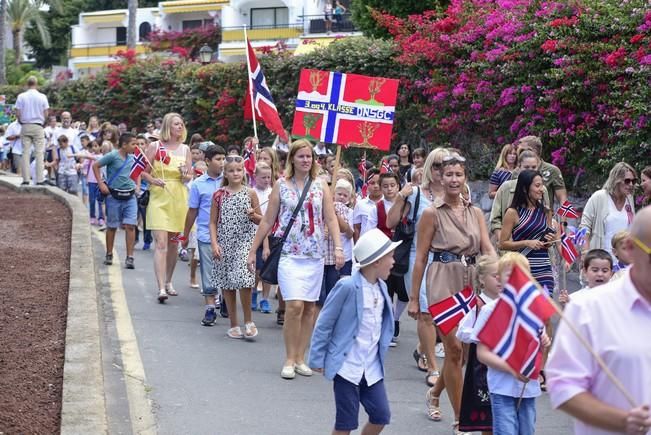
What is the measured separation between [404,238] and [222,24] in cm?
4875

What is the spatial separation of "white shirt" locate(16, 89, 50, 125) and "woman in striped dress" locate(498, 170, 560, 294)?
13.0 meters

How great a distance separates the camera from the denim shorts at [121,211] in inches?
548

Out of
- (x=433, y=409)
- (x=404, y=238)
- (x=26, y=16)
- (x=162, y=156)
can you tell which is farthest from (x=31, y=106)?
(x=26, y=16)

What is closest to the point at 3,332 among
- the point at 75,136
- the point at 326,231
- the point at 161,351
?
the point at 161,351

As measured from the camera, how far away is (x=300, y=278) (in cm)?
891

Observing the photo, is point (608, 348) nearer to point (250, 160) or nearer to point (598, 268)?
point (598, 268)

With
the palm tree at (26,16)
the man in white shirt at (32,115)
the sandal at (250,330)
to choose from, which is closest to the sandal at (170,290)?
the sandal at (250,330)

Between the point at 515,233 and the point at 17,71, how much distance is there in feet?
192

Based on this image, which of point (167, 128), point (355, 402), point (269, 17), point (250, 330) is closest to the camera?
point (355, 402)

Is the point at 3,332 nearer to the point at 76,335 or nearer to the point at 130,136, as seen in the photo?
the point at 76,335

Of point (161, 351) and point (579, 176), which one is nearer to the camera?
point (161, 351)

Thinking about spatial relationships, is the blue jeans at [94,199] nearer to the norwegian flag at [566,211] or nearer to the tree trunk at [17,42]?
the norwegian flag at [566,211]

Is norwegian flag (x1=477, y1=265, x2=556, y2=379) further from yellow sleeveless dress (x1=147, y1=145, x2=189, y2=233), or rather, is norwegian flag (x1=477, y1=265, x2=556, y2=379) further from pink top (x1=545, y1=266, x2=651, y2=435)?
yellow sleeveless dress (x1=147, y1=145, x2=189, y2=233)

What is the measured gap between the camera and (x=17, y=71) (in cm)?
6331
